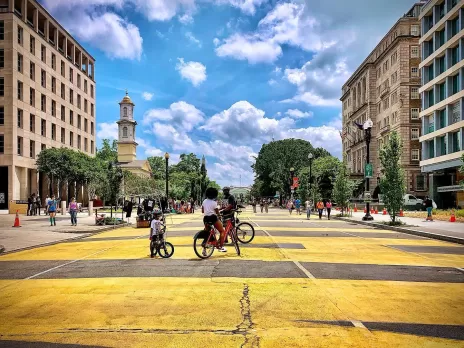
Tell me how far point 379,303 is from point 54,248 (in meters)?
13.3

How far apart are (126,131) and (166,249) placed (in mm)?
112418

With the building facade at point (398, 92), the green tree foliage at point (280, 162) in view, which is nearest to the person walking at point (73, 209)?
the building facade at point (398, 92)

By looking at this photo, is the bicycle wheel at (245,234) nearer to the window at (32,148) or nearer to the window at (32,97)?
the window at (32,148)

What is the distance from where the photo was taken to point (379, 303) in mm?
7465

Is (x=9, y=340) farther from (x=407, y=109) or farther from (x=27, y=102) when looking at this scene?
(x=407, y=109)

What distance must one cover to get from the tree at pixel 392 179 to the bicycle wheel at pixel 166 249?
19155mm

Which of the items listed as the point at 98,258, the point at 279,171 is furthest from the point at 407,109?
the point at 98,258

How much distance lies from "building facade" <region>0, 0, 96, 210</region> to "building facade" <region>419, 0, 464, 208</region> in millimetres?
47545

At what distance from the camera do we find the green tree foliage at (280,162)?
311 ft

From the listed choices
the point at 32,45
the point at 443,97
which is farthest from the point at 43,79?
the point at 443,97

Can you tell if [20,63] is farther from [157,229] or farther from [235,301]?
[235,301]

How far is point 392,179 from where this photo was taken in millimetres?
29844

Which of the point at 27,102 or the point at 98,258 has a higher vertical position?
the point at 27,102

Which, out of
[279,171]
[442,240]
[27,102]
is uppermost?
[27,102]
